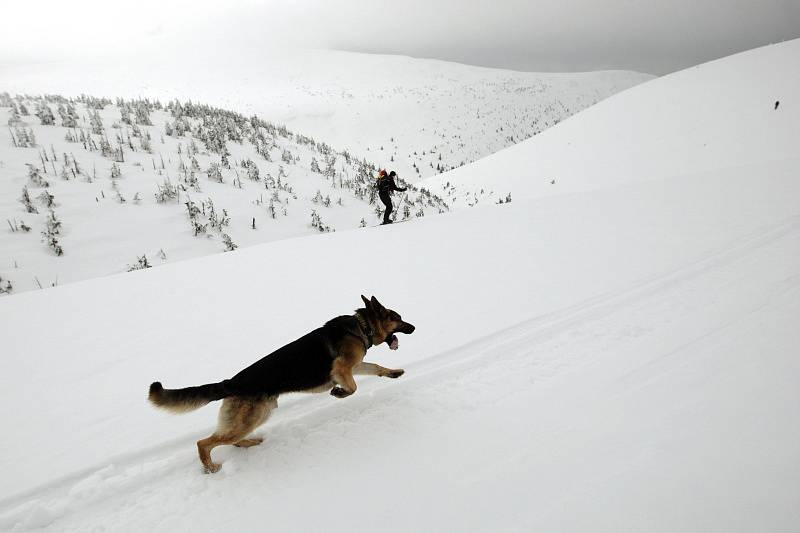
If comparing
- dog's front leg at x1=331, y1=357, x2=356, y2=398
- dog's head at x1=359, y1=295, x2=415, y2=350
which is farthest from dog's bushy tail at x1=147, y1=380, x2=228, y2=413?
dog's head at x1=359, y1=295, x2=415, y2=350

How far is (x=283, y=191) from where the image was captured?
425 inches

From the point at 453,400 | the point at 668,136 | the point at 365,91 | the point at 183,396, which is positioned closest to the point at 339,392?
the point at 453,400

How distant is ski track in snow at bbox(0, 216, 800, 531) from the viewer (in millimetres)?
2482

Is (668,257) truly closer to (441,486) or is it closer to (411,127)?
(441,486)

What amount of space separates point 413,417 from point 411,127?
34520mm

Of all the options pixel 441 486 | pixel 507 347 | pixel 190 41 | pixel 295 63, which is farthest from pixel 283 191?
pixel 190 41

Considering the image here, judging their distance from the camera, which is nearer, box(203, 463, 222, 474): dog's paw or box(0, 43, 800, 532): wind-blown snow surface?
box(0, 43, 800, 532): wind-blown snow surface

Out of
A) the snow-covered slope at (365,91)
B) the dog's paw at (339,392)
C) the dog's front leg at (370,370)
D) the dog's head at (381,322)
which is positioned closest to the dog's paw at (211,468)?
the dog's paw at (339,392)

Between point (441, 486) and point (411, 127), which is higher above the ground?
point (411, 127)

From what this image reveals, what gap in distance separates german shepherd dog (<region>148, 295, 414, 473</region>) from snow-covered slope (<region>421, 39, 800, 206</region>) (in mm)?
15977

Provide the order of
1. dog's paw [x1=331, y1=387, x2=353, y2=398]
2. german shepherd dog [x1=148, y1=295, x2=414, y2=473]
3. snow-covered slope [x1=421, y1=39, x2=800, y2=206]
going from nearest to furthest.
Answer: german shepherd dog [x1=148, y1=295, x2=414, y2=473] < dog's paw [x1=331, y1=387, x2=353, y2=398] < snow-covered slope [x1=421, y1=39, x2=800, y2=206]

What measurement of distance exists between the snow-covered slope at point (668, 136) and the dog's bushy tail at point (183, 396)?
55.7ft

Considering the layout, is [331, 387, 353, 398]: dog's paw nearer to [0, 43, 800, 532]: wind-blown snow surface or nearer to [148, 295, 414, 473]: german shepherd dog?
[148, 295, 414, 473]: german shepherd dog

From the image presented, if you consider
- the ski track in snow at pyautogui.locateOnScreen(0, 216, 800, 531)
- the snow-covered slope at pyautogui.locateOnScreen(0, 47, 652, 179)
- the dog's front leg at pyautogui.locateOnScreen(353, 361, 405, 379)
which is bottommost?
the ski track in snow at pyautogui.locateOnScreen(0, 216, 800, 531)
